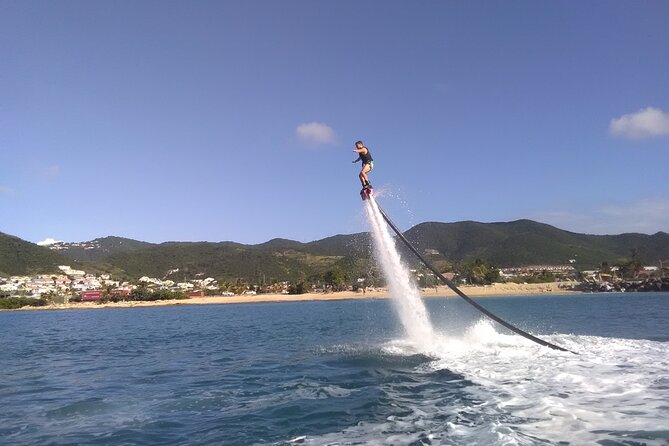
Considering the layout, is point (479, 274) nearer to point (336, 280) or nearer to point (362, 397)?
point (336, 280)

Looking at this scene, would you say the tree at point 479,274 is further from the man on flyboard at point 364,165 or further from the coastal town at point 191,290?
the man on flyboard at point 364,165

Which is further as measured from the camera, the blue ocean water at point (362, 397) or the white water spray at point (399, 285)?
the white water spray at point (399, 285)

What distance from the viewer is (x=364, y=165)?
18453mm

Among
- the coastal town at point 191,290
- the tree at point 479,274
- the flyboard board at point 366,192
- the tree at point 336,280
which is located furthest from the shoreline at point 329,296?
the flyboard board at point 366,192

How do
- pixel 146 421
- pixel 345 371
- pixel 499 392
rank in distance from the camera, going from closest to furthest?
pixel 146 421 → pixel 499 392 → pixel 345 371

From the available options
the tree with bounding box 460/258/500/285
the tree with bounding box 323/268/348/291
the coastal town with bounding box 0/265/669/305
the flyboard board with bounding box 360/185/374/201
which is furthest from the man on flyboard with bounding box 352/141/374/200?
the tree with bounding box 323/268/348/291

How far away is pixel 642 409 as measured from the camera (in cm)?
1121

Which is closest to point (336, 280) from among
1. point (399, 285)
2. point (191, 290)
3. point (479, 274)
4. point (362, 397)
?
point (479, 274)

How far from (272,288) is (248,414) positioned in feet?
584

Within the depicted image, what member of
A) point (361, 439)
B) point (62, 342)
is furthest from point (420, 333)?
point (62, 342)

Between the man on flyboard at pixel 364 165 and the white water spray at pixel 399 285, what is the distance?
1.17 ft

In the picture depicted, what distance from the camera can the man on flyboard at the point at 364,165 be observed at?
712 inches

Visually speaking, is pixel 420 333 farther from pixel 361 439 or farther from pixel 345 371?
pixel 361 439

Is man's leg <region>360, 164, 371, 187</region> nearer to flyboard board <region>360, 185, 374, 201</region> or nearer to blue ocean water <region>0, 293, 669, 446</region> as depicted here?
flyboard board <region>360, 185, 374, 201</region>
